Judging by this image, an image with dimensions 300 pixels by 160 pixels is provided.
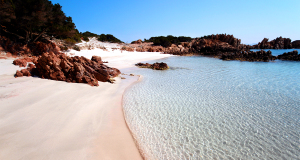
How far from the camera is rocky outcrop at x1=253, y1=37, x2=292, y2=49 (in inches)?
2721

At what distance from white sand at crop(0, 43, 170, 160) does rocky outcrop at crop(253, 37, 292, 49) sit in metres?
89.8

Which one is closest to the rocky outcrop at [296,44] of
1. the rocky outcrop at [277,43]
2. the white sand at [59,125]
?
the rocky outcrop at [277,43]

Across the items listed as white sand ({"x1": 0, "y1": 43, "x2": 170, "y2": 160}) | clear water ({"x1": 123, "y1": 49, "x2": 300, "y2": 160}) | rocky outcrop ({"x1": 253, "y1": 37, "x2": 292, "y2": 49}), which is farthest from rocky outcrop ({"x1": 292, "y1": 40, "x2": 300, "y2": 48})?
white sand ({"x1": 0, "y1": 43, "x2": 170, "y2": 160})

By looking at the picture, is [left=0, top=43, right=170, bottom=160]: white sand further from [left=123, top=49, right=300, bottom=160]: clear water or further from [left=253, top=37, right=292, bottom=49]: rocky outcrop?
[left=253, top=37, right=292, bottom=49]: rocky outcrop

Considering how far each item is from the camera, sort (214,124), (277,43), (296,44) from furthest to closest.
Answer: (296,44), (277,43), (214,124)

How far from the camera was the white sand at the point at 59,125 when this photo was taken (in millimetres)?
2695

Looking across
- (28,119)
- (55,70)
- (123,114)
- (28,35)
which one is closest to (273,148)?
(123,114)

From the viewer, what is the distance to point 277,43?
2719 inches

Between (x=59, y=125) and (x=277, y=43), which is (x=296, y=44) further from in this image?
(x=59, y=125)

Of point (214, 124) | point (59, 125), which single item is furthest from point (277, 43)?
point (59, 125)

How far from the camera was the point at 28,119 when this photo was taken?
11.6ft

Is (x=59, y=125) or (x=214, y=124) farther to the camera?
(x=214, y=124)

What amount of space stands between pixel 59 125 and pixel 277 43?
94.6 m

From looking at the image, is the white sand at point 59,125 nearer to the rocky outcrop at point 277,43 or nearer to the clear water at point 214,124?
the clear water at point 214,124
